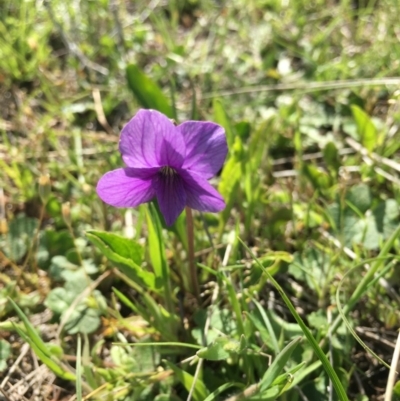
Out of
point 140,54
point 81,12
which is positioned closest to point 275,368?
point 140,54

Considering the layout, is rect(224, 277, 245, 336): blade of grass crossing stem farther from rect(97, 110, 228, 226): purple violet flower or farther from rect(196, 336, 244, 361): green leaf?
rect(97, 110, 228, 226): purple violet flower

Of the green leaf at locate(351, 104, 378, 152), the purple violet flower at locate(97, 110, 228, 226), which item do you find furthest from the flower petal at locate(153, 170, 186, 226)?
the green leaf at locate(351, 104, 378, 152)

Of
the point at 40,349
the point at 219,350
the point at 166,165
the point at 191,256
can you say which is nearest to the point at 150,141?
the point at 166,165

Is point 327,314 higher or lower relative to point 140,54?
lower

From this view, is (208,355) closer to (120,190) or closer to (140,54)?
(120,190)

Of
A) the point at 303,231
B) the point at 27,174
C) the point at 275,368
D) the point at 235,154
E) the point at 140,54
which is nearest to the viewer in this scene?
the point at 275,368

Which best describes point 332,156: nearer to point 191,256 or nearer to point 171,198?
point 191,256

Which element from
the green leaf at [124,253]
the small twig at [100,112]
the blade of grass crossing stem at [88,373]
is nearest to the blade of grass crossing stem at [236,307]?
the green leaf at [124,253]

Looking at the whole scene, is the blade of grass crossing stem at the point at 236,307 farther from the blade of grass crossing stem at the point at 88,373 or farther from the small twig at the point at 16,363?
the small twig at the point at 16,363

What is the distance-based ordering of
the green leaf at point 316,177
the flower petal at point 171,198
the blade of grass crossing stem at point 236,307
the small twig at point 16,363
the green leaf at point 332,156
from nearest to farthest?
the flower petal at point 171,198, the blade of grass crossing stem at point 236,307, the small twig at point 16,363, the green leaf at point 316,177, the green leaf at point 332,156
